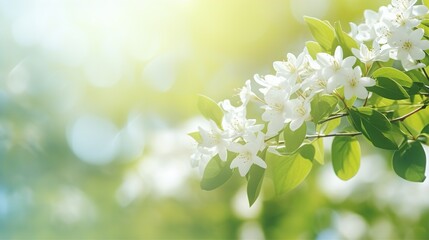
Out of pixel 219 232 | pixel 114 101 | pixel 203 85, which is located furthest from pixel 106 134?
pixel 219 232

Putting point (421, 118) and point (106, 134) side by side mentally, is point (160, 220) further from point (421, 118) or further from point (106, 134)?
point (421, 118)

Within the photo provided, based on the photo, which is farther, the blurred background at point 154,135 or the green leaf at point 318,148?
the blurred background at point 154,135

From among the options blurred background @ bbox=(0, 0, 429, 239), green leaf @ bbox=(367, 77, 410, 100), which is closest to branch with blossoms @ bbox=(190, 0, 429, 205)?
green leaf @ bbox=(367, 77, 410, 100)

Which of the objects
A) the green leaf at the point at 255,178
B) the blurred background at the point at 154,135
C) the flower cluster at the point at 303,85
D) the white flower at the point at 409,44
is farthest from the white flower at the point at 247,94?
the blurred background at the point at 154,135

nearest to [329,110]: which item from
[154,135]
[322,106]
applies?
[322,106]

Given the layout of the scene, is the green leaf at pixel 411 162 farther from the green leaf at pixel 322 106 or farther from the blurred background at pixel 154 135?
the blurred background at pixel 154 135

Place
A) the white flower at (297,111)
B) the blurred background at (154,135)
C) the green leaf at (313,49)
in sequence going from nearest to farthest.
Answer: the white flower at (297,111) → the green leaf at (313,49) → the blurred background at (154,135)

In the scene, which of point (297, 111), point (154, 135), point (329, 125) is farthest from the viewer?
point (154, 135)

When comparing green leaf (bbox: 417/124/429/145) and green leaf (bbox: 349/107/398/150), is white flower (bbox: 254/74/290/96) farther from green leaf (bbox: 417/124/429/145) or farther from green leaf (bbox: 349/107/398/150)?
green leaf (bbox: 417/124/429/145)

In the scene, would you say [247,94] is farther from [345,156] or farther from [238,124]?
[345,156]
